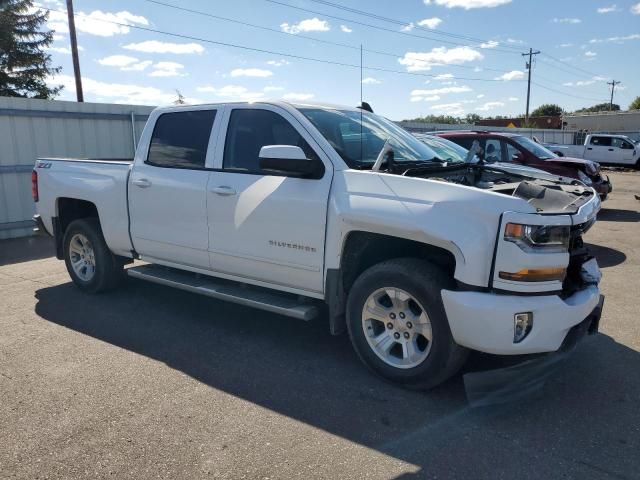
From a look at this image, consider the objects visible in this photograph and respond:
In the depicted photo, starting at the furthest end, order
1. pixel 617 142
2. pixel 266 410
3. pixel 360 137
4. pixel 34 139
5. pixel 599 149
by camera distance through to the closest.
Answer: pixel 599 149, pixel 617 142, pixel 34 139, pixel 360 137, pixel 266 410

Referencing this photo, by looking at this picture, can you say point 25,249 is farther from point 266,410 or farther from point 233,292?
point 266,410

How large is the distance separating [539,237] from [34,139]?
32.0 feet

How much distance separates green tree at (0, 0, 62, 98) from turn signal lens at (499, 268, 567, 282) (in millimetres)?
39147

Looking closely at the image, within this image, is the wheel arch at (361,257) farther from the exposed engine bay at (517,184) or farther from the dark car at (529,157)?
the dark car at (529,157)

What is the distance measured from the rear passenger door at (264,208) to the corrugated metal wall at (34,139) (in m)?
7.01

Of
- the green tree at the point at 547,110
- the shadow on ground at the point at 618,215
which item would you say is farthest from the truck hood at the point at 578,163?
the green tree at the point at 547,110

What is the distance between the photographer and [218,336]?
4848 millimetres

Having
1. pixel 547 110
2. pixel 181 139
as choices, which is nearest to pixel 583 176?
pixel 181 139

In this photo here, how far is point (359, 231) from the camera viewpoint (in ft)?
12.8

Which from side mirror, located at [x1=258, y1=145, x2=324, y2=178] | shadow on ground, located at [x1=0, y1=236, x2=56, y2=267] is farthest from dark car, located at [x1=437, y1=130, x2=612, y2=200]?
shadow on ground, located at [x1=0, y1=236, x2=56, y2=267]

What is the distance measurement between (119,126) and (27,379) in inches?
337

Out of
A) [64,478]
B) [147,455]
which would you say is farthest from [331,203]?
[64,478]

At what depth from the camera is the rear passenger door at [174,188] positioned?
4.83 meters

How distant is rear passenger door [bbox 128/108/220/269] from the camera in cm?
483
